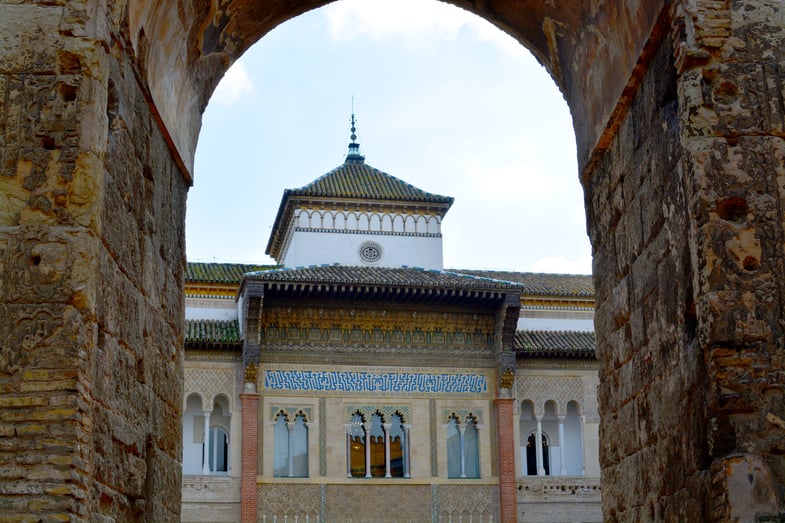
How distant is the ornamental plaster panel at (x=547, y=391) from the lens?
88.6ft

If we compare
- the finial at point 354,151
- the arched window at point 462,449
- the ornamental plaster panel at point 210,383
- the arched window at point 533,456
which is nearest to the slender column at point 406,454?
the arched window at point 462,449

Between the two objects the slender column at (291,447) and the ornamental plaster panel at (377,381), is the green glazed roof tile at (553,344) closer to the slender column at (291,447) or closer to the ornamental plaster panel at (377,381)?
the ornamental plaster panel at (377,381)

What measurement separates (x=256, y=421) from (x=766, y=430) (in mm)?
20867

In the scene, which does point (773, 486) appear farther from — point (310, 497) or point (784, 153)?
point (310, 497)

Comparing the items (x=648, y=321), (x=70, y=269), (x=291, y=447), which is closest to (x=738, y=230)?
(x=648, y=321)

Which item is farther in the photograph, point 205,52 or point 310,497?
point 310,497

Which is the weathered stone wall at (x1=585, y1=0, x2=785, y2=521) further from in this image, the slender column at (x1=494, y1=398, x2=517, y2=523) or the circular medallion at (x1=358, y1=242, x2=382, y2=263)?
the circular medallion at (x1=358, y1=242, x2=382, y2=263)

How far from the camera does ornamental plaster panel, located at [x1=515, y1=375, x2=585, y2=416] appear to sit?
27000 mm

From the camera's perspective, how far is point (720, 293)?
5594mm

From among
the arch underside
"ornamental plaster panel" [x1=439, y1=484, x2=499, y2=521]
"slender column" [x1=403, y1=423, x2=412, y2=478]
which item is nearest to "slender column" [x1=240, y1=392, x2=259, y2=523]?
"slender column" [x1=403, y1=423, x2=412, y2=478]

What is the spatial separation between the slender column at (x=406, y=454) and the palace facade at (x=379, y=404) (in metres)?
0.03

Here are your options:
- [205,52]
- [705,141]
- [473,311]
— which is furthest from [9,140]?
[473,311]

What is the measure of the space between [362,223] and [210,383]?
7.54 meters

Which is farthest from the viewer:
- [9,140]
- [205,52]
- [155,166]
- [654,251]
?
[205,52]
